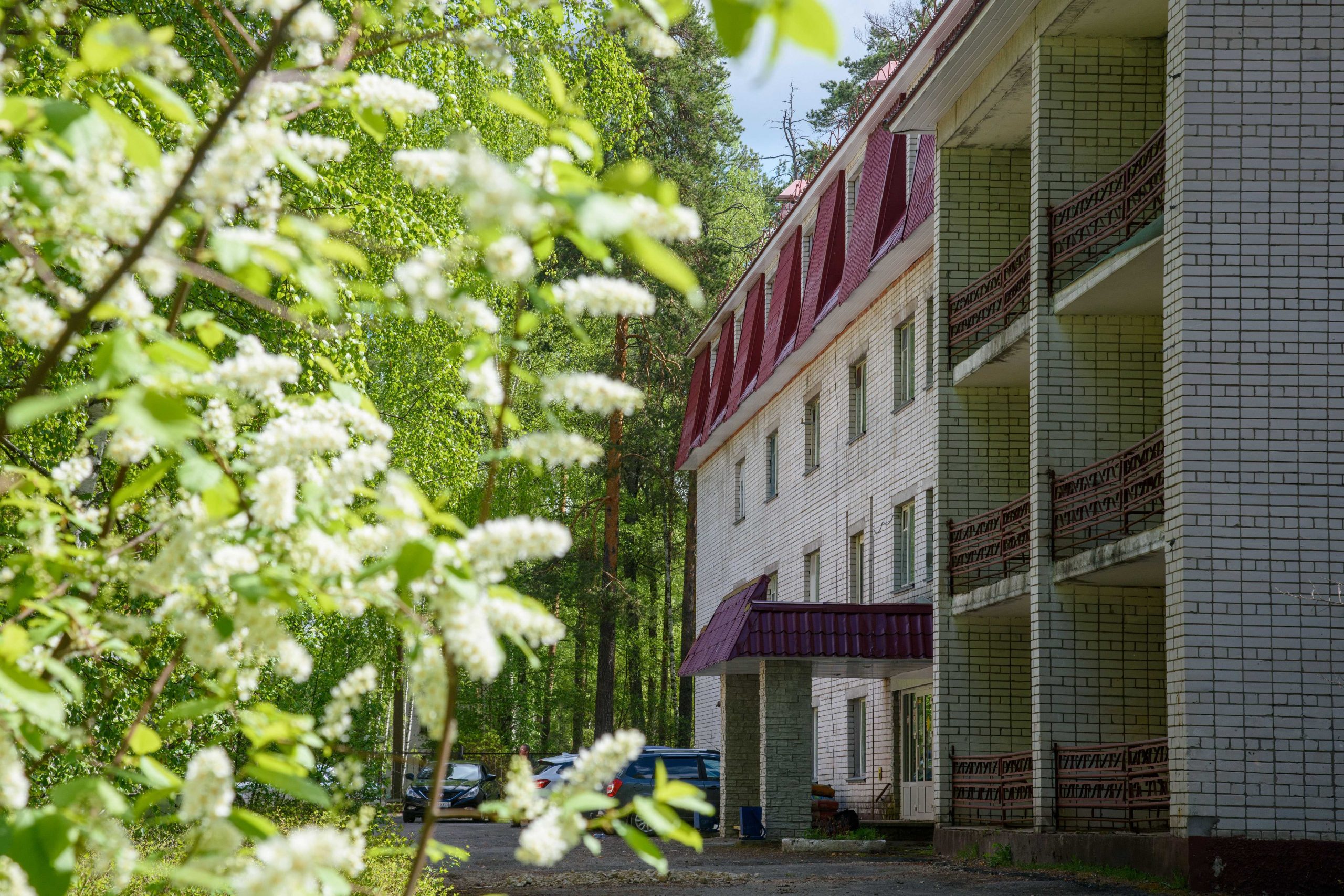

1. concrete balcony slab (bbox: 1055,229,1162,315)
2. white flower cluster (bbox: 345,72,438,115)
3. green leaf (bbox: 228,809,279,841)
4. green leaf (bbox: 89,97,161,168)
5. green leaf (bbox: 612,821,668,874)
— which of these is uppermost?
concrete balcony slab (bbox: 1055,229,1162,315)

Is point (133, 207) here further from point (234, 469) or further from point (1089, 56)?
point (1089, 56)

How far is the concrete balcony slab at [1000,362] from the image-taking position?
15.7 m

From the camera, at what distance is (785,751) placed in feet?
66.6

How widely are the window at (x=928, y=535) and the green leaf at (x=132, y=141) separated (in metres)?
18.9

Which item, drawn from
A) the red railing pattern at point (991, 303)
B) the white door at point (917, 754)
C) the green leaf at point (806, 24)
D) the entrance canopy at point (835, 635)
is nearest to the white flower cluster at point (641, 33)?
the green leaf at point (806, 24)

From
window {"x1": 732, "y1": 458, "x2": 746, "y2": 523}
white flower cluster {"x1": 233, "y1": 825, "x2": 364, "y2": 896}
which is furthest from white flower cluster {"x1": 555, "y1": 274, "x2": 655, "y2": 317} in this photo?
window {"x1": 732, "y1": 458, "x2": 746, "y2": 523}

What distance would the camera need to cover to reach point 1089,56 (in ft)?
49.7

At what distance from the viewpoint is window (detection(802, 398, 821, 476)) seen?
2712cm

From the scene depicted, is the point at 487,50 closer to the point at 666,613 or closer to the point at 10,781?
the point at 10,781

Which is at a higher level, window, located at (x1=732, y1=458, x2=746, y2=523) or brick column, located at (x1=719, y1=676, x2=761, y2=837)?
window, located at (x1=732, y1=458, x2=746, y2=523)

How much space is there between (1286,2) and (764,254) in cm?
1761

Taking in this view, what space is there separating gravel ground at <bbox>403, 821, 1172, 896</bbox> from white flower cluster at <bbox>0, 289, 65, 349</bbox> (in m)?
8.62

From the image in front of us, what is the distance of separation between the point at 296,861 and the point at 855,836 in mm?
19260

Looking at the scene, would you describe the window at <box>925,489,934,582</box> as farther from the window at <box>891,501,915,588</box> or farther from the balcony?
the balcony
